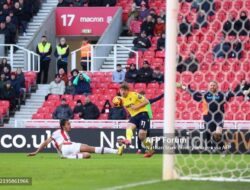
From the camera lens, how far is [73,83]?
26.0 m

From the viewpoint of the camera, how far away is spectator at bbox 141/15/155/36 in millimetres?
27516

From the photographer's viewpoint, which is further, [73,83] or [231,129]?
[73,83]

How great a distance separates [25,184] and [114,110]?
1204 cm

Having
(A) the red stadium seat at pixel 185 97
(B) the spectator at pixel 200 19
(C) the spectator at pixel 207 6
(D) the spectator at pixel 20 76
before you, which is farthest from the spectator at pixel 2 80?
(C) the spectator at pixel 207 6

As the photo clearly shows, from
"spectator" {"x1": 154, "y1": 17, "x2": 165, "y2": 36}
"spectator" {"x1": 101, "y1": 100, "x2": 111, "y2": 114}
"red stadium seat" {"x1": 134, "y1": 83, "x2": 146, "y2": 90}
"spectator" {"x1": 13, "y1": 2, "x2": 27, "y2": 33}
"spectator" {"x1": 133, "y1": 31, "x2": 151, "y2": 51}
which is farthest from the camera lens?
"spectator" {"x1": 13, "y1": 2, "x2": 27, "y2": 33}

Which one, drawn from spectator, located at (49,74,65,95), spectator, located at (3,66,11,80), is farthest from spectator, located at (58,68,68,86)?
spectator, located at (3,66,11,80)

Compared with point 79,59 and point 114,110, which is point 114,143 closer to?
point 114,110

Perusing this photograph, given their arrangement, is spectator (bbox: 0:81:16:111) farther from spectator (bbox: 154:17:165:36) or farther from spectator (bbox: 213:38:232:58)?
spectator (bbox: 213:38:232:58)

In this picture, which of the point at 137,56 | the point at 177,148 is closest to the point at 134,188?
the point at 177,148

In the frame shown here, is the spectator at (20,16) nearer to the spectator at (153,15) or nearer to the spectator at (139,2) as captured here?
the spectator at (139,2)

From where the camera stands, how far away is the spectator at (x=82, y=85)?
25797mm

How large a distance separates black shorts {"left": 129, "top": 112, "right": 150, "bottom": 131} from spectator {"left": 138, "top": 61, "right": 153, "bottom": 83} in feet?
19.9

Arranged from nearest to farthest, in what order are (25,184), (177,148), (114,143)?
1. (25,184)
2. (177,148)
3. (114,143)

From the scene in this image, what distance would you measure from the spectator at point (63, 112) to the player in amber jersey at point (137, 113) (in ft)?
15.9
